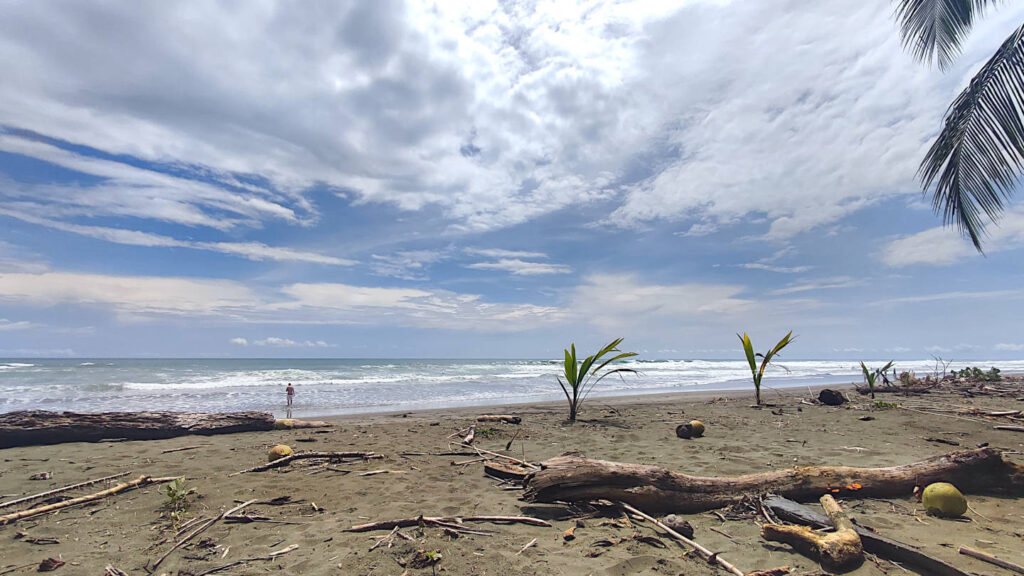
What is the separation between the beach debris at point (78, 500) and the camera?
10.9 ft

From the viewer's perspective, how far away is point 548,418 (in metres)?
8.61

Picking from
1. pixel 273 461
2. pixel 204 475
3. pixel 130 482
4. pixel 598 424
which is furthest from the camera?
pixel 598 424

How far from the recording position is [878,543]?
8.41ft

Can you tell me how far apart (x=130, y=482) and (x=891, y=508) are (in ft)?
20.5

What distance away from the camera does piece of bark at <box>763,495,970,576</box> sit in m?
2.30

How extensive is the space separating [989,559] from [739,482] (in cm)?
133

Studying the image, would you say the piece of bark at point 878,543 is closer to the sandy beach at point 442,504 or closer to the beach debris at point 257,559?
the sandy beach at point 442,504

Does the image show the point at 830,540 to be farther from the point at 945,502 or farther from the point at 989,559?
the point at 945,502

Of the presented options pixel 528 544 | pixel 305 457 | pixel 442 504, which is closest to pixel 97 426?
pixel 305 457

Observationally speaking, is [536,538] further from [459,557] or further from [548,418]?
[548,418]

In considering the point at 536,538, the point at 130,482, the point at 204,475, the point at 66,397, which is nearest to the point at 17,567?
the point at 130,482

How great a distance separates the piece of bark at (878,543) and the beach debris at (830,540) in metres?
0.09

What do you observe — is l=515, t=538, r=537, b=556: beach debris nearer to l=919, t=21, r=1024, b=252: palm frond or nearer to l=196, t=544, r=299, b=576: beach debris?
l=196, t=544, r=299, b=576: beach debris

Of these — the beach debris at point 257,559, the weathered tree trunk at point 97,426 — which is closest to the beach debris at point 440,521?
the beach debris at point 257,559
